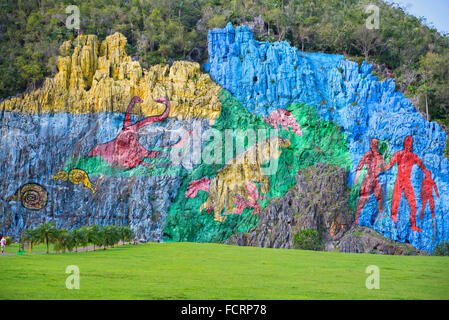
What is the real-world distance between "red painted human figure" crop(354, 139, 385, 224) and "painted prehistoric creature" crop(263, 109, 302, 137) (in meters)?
6.55

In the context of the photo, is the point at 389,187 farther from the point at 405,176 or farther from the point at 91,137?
the point at 91,137

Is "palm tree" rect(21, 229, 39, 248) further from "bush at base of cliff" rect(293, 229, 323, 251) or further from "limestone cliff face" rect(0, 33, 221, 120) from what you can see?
"bush at base of cliff" rect(293, 229, 323, 251)

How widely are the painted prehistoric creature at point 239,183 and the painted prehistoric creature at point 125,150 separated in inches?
216

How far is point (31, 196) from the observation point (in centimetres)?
4484

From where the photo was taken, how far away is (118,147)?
46781 millimetres

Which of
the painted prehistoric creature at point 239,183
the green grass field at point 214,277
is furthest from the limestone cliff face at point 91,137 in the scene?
the green grass field at point 214,277

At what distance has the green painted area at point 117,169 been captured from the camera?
150 ft

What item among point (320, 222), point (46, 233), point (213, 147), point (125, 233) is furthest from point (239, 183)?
point (46, 233)

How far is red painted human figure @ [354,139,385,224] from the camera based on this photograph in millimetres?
42281

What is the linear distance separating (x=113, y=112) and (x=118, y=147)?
3.37m

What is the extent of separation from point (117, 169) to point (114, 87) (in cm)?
787

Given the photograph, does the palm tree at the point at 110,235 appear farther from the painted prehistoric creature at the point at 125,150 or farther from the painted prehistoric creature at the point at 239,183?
the painted prehistoric creature at the point at 125,150

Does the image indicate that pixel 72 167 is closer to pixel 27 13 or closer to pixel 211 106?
pixel 211 106
